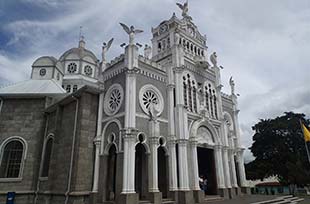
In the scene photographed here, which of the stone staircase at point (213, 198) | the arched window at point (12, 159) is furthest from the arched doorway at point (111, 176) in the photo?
the arched window at point (12, 159)

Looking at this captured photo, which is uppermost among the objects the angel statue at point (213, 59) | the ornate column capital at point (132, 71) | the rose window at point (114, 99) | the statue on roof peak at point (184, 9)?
the statue on roof peak at point (184, 9)

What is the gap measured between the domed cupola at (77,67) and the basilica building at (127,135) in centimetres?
801

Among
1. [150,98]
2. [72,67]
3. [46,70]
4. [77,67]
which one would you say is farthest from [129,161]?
[72,67]

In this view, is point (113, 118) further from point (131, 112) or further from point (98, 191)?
point (98, 191)

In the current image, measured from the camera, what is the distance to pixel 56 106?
21.4m

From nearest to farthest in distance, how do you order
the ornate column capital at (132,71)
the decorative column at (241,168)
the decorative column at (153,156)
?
the decorative column at (153,156)
the ornate column capital at (132,71)
the decorative column at (241,168)

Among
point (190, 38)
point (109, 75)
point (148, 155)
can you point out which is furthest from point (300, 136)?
point (109, 75)

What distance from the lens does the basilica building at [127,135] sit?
17.1 meters

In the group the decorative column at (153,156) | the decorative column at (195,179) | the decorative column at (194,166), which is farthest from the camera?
the decorative column at (194,166)

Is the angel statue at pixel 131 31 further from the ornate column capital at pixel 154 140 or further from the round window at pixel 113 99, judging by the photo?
the ornate column capital at pixel 154 140

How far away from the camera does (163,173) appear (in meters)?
19.3

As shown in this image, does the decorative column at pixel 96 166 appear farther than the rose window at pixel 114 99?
No

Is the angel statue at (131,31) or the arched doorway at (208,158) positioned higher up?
the angel statue at (131,31)

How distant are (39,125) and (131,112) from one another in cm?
1157
